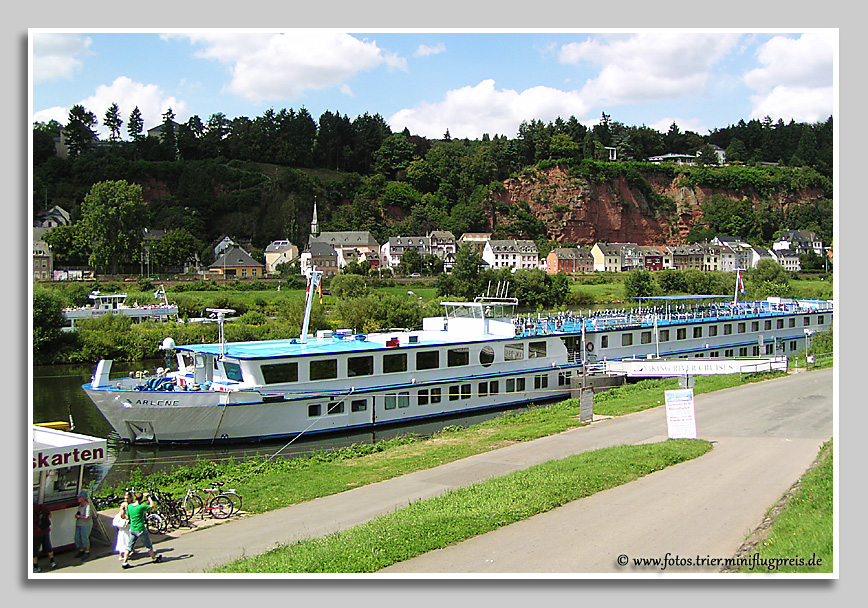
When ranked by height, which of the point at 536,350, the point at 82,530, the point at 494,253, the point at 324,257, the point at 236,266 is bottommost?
the point at 82,530

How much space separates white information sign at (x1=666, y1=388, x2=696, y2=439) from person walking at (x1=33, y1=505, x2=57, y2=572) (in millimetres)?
11422

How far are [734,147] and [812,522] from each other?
525 feet

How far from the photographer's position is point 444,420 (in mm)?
27672

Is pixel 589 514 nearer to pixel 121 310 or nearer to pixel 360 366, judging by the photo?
pixel 360 366

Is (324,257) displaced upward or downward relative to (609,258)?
downward

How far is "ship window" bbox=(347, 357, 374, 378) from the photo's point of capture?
25.6 meters

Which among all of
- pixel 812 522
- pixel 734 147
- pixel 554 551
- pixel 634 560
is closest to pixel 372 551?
pixel 554 551

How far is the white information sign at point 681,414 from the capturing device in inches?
615

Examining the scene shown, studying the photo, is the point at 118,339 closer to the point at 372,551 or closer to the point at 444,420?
the point at 444,420

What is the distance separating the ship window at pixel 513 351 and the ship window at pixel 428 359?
11.0 ft

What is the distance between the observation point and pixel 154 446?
2317 centimetres

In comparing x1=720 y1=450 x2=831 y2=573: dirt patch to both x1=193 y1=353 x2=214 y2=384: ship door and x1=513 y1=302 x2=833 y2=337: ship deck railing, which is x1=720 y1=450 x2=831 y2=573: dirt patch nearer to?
x1=193 y1=353 x2=214 y2=384: ship door

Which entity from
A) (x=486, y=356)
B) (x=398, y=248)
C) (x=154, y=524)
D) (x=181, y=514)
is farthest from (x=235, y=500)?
(x=398, y=248)

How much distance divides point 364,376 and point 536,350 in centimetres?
829
